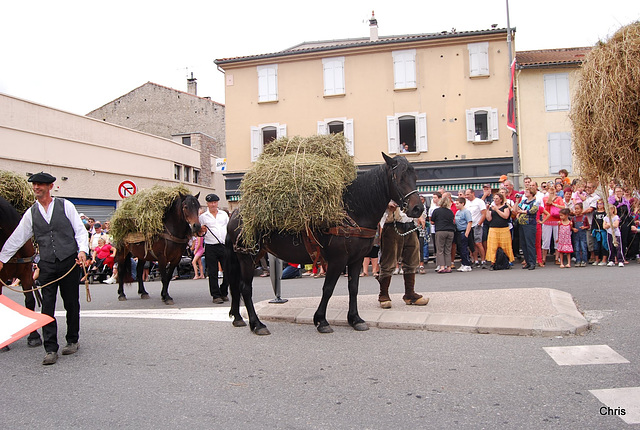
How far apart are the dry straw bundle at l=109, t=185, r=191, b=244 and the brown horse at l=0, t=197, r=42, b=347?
284 centimetres

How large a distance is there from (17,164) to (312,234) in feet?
73.7

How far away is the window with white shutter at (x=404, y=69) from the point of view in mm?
28766

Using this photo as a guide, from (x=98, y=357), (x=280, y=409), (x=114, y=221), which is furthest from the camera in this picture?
(x=114, y=221)

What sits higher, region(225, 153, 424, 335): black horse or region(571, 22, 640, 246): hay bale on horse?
region(571, 22, 640, 246): hay bale on horse

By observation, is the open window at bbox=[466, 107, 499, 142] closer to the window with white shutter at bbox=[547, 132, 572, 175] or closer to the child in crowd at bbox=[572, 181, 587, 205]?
the window with white shutter at bbox=[547, 132, 572, 175]

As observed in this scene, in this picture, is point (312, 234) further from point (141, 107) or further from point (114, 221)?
point (141, 107)

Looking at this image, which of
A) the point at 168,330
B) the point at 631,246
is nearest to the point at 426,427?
the point at 168,330

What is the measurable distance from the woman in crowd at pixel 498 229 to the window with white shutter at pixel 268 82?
66.1 ft

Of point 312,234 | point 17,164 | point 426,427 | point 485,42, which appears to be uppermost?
point 485,42

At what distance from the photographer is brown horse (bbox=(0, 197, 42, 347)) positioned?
6.22 meters

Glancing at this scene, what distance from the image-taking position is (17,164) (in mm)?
23844

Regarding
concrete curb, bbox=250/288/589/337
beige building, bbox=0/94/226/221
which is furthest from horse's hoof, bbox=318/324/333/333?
beige building, bbox=0/94/226/221

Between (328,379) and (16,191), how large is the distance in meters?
5.16

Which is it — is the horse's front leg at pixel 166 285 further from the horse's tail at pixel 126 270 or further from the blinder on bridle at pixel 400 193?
the blinder on bridle at pixel 400 193
